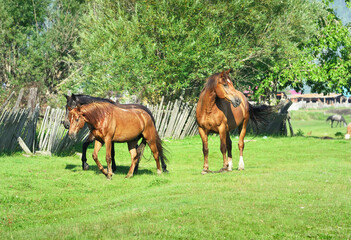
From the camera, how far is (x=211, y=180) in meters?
12.2

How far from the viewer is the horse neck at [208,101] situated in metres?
13.4

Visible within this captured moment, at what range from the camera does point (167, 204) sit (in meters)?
8.98

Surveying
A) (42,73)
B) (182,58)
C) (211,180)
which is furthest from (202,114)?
(42,73)

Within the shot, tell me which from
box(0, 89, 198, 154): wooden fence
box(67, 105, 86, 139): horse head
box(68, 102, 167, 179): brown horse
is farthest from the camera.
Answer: box(0, 89, 198, 154): wooden fence

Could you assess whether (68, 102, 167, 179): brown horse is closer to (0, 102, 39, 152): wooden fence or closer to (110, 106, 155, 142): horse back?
(110, 106, 155, 142): horse back

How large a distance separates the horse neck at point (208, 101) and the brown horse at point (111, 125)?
1.69 meters

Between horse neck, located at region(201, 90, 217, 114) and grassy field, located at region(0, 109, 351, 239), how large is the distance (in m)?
1.86

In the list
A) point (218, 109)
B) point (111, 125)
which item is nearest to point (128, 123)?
point (111, 125)

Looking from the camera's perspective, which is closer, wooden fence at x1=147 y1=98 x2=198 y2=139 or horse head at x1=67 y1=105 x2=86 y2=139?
horse head at x1=67 y1=105 x2=86 y2=139

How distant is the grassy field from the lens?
7.22m

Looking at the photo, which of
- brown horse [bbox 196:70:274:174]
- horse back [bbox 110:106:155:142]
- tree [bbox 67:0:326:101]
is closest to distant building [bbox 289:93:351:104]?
tree [bbox 67:0:326:101]

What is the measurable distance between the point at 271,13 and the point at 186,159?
635 inches

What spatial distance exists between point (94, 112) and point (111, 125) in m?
0.58

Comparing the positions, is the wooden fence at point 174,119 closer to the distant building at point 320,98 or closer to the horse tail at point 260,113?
the horse tail at point 260,113
